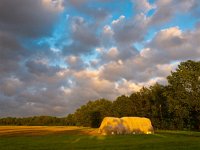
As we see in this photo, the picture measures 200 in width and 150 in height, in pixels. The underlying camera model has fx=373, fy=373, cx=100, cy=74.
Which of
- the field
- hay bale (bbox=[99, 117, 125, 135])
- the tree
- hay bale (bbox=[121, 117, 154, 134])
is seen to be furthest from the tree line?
the field

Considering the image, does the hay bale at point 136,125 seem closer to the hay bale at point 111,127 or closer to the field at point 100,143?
the hay bale at point 111,127

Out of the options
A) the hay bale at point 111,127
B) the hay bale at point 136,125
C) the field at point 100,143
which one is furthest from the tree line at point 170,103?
the field at point 100,143

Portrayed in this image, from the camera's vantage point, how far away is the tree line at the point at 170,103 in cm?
10753

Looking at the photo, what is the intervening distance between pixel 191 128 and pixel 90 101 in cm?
7966

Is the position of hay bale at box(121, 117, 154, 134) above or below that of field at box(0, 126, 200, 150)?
above

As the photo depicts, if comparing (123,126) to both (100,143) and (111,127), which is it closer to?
(111,127)

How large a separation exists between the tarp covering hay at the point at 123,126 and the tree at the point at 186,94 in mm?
17085

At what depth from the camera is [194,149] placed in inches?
1281

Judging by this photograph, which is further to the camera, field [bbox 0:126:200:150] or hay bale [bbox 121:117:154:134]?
hay bale [bbox 121:117:154:134]

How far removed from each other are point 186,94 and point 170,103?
621 cm

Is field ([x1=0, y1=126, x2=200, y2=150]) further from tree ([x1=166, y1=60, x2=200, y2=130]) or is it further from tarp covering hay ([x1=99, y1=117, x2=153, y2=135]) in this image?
tree ([x1=166, y1=60, x2=200, y2=130])

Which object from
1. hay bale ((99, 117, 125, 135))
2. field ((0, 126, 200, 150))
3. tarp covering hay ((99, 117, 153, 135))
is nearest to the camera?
field ((0, 126, 200, 150))

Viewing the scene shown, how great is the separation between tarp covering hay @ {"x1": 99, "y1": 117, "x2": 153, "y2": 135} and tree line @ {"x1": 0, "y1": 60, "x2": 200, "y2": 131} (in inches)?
673

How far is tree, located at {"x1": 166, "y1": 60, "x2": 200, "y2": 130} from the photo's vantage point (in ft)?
349
